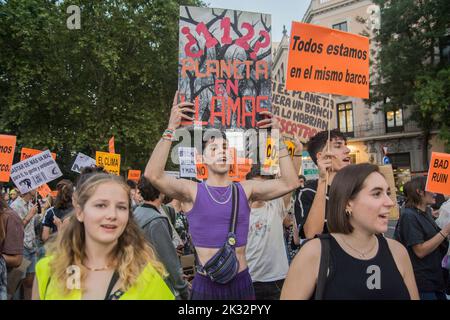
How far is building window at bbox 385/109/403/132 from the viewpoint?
104ft

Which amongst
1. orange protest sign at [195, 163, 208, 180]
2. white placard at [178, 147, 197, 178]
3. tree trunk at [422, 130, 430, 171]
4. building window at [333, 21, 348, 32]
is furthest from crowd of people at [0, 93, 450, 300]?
building window at [333, 21, 348, 32]

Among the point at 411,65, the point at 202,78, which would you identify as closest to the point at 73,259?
the point at 202,78

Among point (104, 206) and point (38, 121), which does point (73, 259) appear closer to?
point (104, 206)

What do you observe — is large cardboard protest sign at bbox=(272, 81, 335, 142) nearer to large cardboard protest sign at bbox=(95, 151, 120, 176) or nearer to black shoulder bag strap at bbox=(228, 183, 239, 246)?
black shoulder bag strap at bbox=(228, 183, 239, 246)

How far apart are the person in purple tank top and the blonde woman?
0.67 metres

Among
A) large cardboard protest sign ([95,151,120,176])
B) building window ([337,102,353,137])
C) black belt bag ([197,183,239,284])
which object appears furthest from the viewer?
building window ([337,102,353,137])

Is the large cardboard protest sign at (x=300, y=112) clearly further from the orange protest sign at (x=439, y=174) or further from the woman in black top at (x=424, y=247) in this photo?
the woman in black top at (x=424, y=247)

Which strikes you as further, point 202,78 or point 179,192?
point 202,78

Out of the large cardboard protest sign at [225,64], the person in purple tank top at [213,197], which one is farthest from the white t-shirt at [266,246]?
the person in purple tank top at [213,197]

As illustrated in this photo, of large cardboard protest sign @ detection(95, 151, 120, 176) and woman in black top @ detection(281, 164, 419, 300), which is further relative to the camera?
large cardboard protest sign @ detection(95, 151, 120, 176)

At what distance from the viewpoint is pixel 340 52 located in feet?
13.6

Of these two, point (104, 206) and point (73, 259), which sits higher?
point (104, 206)

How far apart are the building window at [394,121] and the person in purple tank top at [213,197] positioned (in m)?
30.8

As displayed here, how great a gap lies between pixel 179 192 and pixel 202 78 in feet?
6.30
